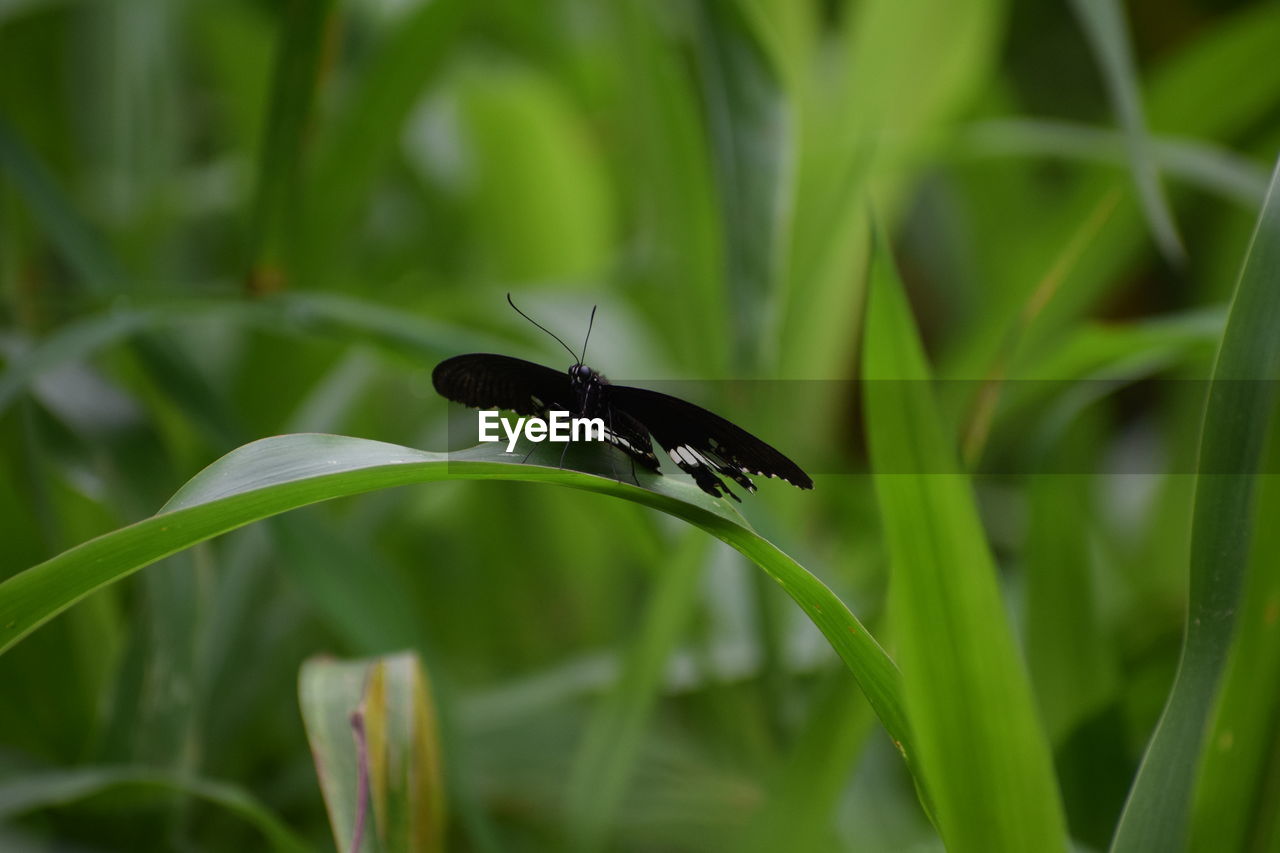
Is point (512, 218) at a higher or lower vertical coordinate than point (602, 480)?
higher

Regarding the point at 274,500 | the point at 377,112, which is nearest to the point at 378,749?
the point at 274,500

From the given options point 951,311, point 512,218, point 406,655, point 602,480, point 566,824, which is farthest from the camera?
point 951,311

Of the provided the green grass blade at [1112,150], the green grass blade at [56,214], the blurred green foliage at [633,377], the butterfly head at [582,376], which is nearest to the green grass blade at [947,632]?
Result: the blurred green foliage at [633,377]

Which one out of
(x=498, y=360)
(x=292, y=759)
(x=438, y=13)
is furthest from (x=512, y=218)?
(x=498, y=360)

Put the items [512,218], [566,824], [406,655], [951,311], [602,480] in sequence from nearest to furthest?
[602,480] < [406,655] < [566,824] < [512,218] < [951,311]

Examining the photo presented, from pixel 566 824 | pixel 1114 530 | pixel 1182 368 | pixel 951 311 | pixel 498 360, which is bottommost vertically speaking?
pixel 566 824

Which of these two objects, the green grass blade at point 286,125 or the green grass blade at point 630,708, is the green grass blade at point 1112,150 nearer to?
the green grass blade at point 630,708

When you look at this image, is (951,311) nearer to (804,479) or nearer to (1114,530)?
(1114,530)
